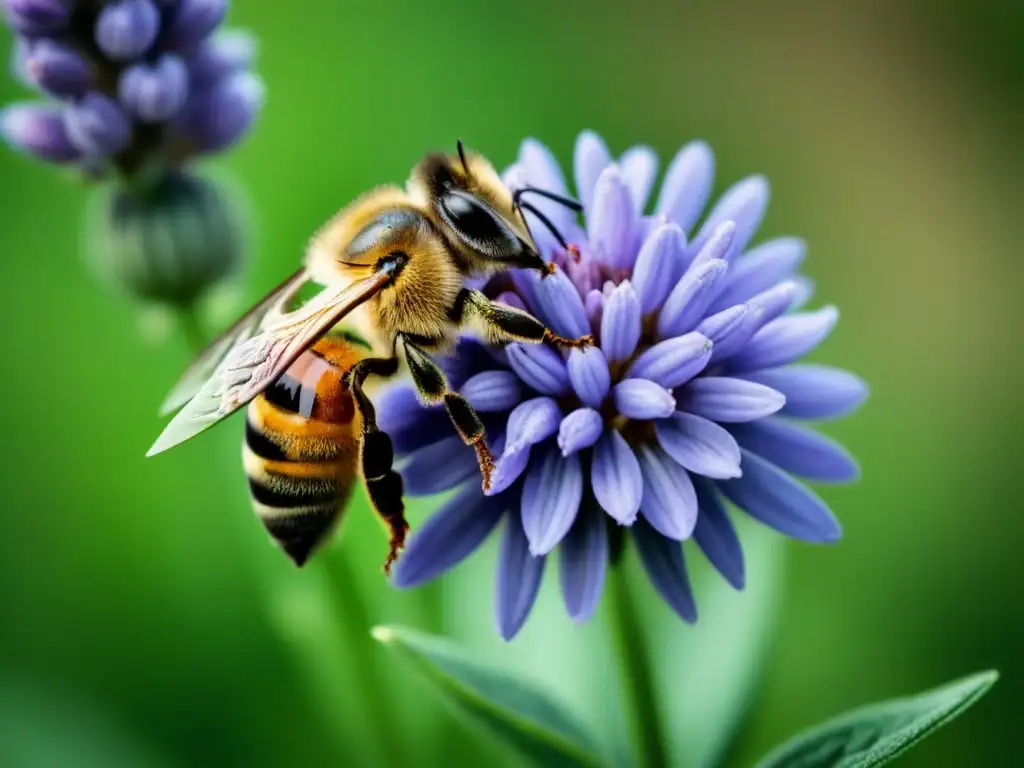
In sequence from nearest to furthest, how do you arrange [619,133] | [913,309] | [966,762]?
[966,762] < [913,309] < [619,133]

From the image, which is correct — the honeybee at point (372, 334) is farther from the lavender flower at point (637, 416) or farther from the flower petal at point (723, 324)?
the flower petal at point (723, 324)

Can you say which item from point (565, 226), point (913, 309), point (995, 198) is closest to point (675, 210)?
point (565, 226)

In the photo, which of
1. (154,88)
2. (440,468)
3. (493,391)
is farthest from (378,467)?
(154,88)

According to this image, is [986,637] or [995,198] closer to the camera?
[986,637]

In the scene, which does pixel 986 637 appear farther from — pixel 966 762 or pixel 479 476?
pixel 479 476

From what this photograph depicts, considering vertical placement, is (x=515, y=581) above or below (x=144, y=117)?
below

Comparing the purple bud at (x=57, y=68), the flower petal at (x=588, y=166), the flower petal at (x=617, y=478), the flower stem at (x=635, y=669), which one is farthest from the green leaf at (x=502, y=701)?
the purple bud at (x=57, y=68)

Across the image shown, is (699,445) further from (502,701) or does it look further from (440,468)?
(502,701)
